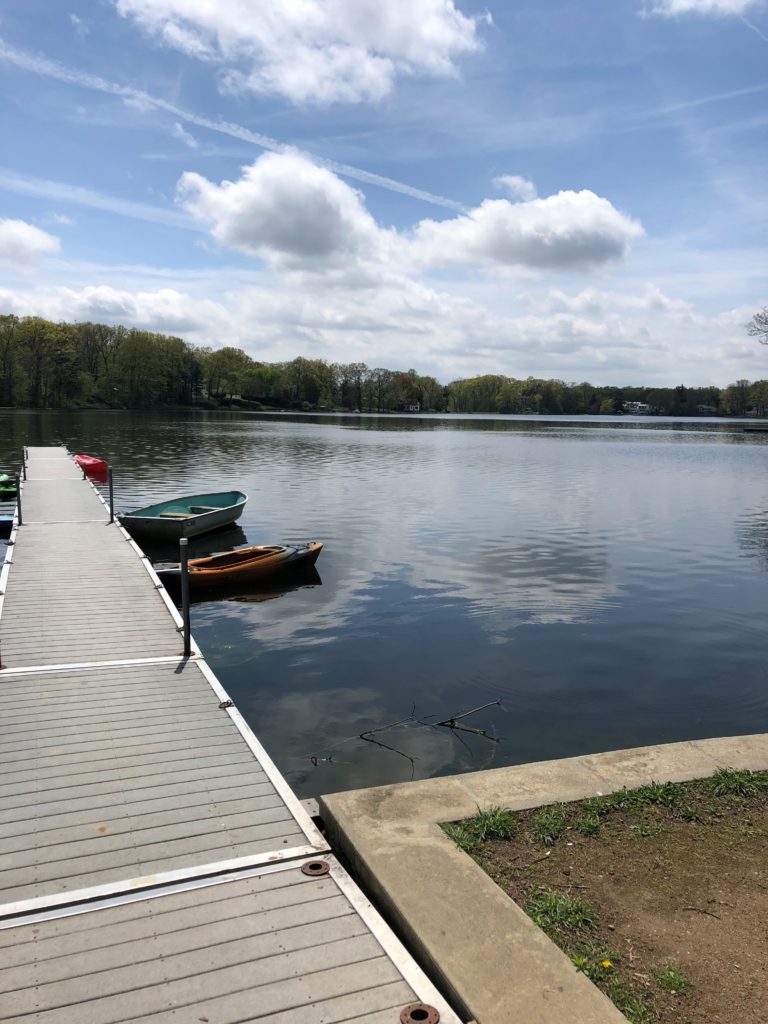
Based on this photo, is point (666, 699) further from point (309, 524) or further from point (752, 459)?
point (752, 459)

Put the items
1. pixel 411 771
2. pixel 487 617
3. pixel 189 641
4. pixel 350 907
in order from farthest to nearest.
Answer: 1. pixel 487 617
2. pixel 189 641
3. pixel 411 771
4. pixel 350 907

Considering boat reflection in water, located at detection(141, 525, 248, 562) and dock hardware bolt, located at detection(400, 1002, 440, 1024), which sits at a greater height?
dock hardware bolt, located at detection(400, 1002, 440, 1024)

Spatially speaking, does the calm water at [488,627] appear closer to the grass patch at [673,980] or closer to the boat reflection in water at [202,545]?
the boat reflection in water at [202,545]

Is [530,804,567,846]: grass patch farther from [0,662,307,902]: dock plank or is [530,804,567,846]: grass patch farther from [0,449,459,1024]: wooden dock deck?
[0,662,307,902]: dock plank

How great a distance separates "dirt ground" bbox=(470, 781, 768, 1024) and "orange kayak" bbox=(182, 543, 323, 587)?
10853mm

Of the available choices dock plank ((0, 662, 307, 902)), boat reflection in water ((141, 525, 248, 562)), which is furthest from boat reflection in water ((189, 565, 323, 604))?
dock plank ((0, 662, 307, 902))

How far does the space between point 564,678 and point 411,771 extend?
3.71 meters

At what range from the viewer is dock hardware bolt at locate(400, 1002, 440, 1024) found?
11.0ft

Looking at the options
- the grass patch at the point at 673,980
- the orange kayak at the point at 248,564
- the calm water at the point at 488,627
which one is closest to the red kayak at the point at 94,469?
the calm water at the point at 488,627

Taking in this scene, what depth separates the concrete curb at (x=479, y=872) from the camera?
3512 millimetres

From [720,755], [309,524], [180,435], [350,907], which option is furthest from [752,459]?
[350,907]

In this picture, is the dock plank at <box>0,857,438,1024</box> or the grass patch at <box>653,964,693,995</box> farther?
the grass patch at <box>653,964,693,995</box>

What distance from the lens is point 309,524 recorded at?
23125mm

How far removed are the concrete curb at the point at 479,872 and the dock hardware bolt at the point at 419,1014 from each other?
0.58ft
